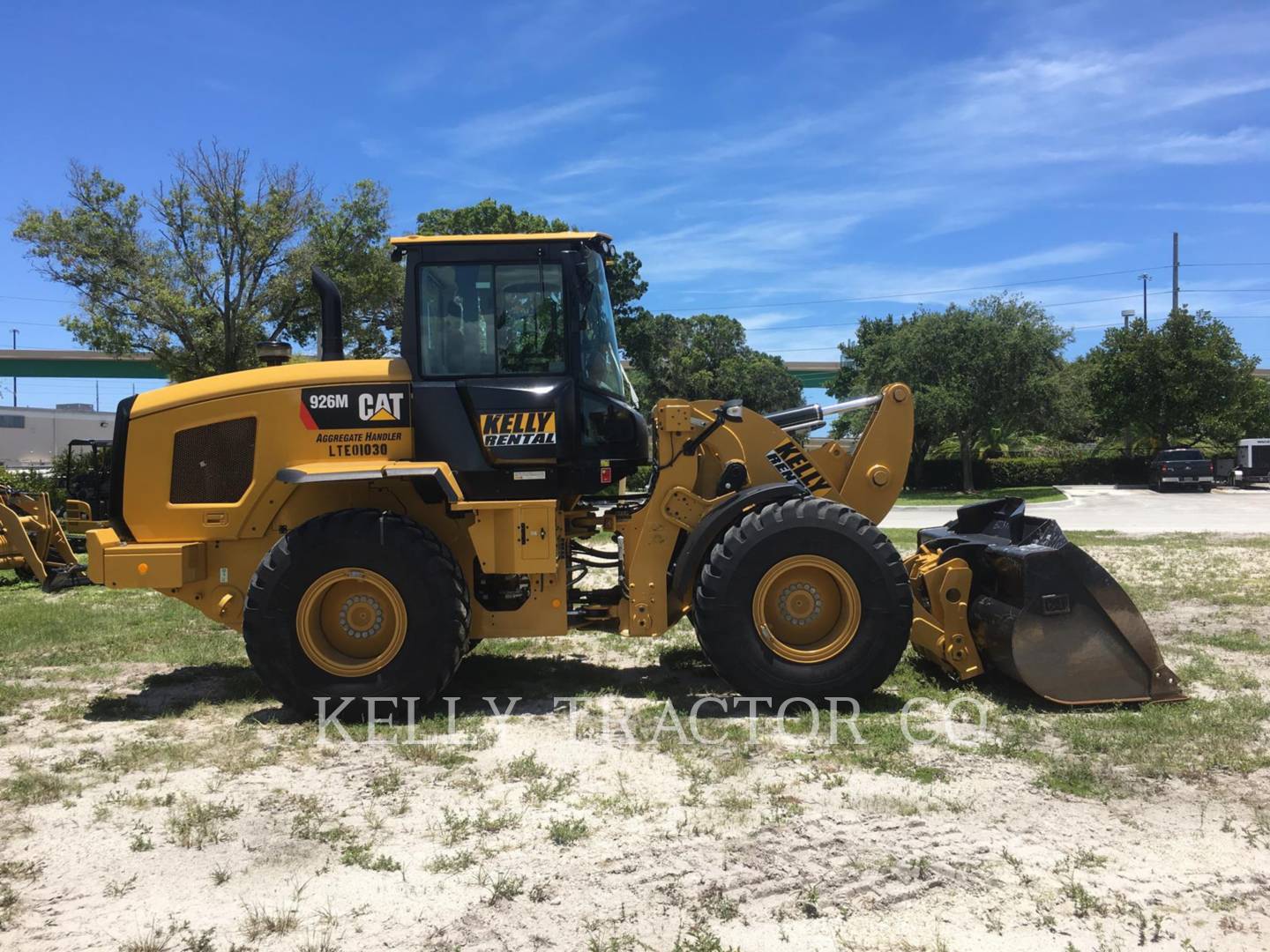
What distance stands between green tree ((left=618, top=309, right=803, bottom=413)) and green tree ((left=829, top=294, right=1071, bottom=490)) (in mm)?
16381

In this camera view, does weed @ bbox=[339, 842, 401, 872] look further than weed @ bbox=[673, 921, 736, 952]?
Yes

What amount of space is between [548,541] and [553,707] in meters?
1.17

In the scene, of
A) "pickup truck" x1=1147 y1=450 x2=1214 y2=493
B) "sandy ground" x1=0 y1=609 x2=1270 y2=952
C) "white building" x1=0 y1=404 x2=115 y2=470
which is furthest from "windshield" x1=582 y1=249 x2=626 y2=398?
"white building" x1=0 y1=404 x2=115 y2=470

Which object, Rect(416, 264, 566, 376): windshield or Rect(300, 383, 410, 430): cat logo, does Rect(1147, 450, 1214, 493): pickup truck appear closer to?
Rect(416, 264, 566, 376): windshield

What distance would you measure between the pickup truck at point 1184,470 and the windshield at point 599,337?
3557 cm

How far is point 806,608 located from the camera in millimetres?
6027

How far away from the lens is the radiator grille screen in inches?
245

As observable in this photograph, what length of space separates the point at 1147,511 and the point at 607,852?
26.7 m

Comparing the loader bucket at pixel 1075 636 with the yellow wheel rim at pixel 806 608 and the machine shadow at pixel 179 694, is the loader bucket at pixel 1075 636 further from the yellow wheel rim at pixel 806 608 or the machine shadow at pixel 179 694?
Answer: the machine shadow at pixel 179 694

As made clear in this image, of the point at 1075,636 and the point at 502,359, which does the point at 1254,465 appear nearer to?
the point at 1075,636

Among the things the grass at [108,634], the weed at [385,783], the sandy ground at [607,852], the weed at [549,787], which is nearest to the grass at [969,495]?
the grass at [108,634]

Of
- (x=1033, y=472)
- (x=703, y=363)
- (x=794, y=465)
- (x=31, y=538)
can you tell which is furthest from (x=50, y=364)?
(x=794, y=465)

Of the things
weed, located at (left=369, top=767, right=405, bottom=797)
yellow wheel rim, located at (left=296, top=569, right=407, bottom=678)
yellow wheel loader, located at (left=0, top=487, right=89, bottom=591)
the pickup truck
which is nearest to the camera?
weed, located at (left=369, top=767, right=405, bottom=797)

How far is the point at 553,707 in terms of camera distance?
20.4 feet
